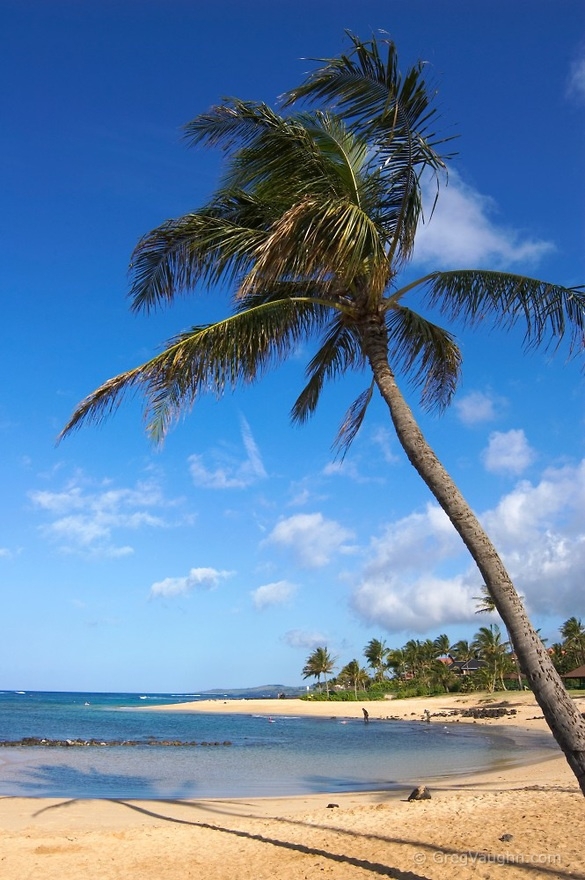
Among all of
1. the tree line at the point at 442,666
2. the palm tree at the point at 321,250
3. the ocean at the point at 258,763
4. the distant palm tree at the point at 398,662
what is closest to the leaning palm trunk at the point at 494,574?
the palm tree at the point at 321,250

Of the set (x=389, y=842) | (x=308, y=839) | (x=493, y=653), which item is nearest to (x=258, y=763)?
(x=308, y=839)

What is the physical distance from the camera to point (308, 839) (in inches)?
336

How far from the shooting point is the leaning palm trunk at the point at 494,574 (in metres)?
4.95

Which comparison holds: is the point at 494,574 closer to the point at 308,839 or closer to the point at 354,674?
the point at 308,839

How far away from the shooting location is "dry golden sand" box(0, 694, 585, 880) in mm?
6738

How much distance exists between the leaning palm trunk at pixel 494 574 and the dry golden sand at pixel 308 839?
6.27 feet

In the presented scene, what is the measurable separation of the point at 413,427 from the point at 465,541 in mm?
1208

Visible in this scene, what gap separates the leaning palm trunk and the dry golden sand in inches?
Result: 75.2

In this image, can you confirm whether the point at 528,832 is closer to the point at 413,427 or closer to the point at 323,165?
the point at 413,427

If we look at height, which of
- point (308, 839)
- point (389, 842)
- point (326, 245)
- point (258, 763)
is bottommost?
point (258, 763)

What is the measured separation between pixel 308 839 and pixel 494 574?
5.17 meters

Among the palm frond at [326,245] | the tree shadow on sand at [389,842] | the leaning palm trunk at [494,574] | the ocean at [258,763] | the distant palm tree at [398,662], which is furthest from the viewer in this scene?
the distant palm tree at [398,662]

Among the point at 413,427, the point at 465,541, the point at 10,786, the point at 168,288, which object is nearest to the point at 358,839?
the point at 465,541

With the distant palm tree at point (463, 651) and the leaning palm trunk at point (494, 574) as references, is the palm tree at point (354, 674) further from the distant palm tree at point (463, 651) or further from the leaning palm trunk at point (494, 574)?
the leaning palm trunk at point (494, 574)
